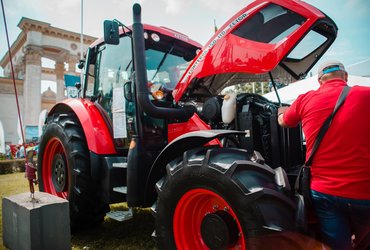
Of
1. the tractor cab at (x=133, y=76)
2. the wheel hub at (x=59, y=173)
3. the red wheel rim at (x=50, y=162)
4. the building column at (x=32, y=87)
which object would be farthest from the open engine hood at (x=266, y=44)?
the building column at (x=32, y=87)

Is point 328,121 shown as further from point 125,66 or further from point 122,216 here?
point 125,66

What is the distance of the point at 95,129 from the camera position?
358 cm

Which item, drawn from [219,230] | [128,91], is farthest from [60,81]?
[219,230]

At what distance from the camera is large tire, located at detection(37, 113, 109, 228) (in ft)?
11.4

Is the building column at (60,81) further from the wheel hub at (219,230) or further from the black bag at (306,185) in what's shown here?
the black bag at (306,185)

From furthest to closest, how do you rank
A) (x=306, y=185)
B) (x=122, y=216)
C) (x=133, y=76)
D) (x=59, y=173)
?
(x=59, y=173), (x=133, y=76), (x=122, y=216), (x=306, y=185)

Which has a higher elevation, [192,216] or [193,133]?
[193,133]

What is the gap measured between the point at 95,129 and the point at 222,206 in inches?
77.9

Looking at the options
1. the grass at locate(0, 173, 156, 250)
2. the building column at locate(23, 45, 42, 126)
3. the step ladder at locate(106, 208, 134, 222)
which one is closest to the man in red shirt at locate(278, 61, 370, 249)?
the step ladder at locate(106, 208, 134, 222)

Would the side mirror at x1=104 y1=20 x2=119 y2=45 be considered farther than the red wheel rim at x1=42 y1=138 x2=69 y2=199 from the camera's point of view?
No

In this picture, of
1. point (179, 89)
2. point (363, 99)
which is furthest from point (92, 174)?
point (363, 99)

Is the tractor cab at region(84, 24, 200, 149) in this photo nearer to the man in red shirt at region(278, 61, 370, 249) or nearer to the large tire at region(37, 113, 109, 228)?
the large tire at region(37, 113, 109, 228)

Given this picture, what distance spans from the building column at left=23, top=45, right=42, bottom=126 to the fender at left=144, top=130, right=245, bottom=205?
27644mm

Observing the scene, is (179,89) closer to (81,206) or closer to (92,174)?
(92,174)
